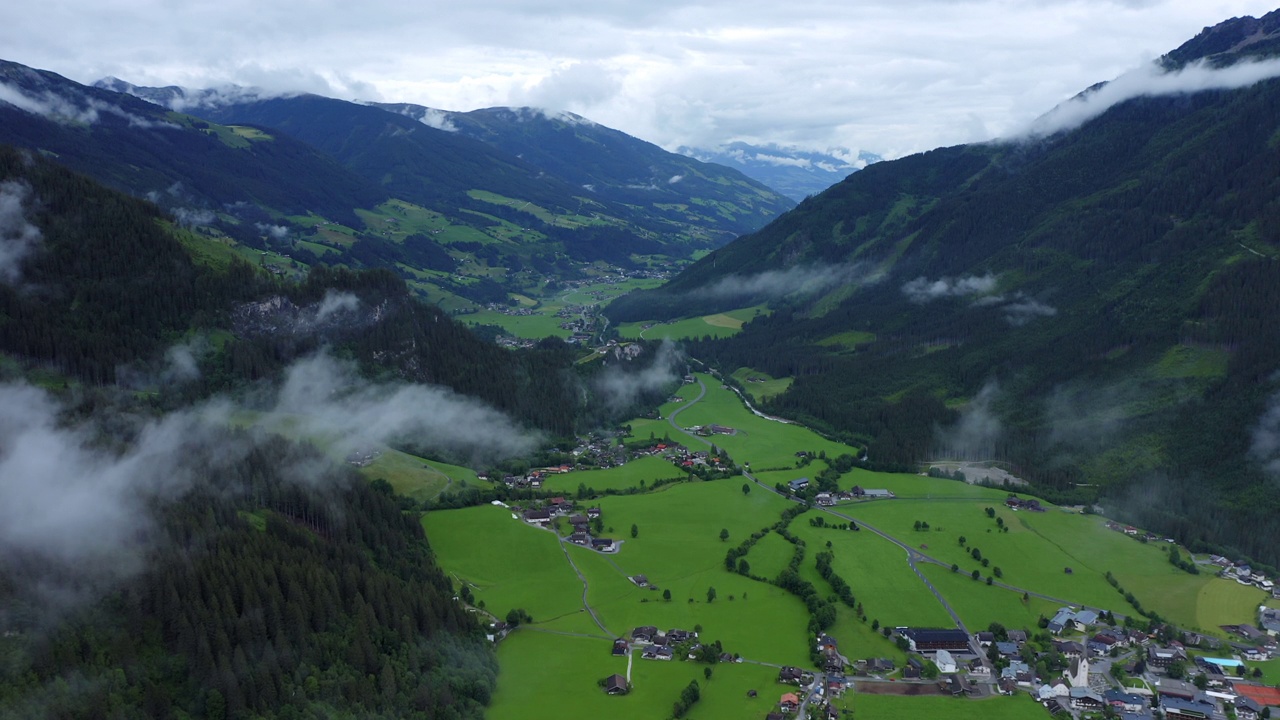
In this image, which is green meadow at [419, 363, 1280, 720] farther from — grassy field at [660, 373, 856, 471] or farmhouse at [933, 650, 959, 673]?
grassy field at [660, 373, 856, 471]

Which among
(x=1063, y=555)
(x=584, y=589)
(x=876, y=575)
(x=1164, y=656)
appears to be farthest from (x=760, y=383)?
(x=1164, y=656)

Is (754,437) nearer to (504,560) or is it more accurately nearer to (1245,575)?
(504,560)

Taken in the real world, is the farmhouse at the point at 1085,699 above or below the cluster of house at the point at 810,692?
above

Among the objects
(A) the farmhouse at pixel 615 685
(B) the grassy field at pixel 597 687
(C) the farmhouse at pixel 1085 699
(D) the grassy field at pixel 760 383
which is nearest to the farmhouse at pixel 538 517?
(B) the grassy field at pixel 597 687

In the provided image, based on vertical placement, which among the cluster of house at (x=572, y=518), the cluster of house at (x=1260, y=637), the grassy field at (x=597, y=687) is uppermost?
the cluster of house at (x=1260, y=637)

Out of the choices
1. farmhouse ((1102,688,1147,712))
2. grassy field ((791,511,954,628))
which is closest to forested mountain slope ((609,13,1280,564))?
grassy field ((791,511,954,628))

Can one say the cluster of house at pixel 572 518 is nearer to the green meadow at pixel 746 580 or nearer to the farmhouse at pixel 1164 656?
the green meadow at pixel 746 580
